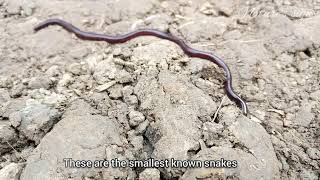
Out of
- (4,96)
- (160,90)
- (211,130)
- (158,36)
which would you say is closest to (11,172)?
(4,96)

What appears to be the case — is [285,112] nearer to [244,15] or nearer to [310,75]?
[310,75]

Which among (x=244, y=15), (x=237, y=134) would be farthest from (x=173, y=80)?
(x=244, y=15)

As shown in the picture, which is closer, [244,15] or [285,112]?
[285,112]

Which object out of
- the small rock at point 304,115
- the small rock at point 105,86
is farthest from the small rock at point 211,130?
the small rock at point 105,86

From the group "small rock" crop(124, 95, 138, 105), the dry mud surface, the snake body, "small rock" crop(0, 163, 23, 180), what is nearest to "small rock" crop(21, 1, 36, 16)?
the dry mud surface

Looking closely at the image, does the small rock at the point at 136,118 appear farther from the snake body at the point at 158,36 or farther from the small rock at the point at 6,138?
the small rock at the point at 6,138

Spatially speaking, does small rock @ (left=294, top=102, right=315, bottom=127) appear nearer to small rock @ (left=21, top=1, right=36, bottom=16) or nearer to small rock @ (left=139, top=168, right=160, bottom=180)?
small rock @ (left=139, top=168, right=160, bottom=180)
